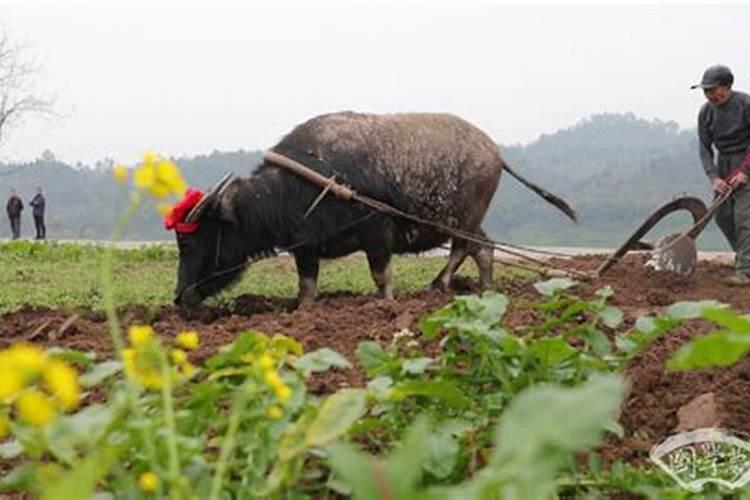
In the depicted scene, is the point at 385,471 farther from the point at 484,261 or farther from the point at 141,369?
the point at 484,261

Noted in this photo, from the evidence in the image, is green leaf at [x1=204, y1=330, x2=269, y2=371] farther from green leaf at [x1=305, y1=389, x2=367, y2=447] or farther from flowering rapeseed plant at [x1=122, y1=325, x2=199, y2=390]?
flowering rapeseed plant at [x1=122, y1=325, x2=199, y2=390]

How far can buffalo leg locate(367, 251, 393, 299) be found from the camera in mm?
8484

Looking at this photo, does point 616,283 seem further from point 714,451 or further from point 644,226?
point 714,451

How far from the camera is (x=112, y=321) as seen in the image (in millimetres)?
1430

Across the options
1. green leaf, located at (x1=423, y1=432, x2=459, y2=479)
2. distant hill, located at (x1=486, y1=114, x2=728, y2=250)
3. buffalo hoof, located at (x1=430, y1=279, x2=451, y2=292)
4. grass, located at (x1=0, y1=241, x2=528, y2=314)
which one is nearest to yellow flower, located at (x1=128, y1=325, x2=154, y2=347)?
green leaf, located at (x1=423, y1=432, x2=459, y2=479)

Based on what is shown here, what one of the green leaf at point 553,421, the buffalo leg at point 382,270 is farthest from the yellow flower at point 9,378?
the buffalo leg at point 382,270

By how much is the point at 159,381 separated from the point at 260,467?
1.63 feet

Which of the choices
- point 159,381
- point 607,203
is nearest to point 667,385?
point 159,381

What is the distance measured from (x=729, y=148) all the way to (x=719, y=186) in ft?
1.68

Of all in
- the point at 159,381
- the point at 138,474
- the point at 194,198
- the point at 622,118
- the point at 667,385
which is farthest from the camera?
the point at 622,118

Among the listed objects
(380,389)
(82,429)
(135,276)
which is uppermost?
(82,429)

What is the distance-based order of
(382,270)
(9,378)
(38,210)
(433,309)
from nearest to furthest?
(9,378)
(433,309)
(382,270)
(38,210)

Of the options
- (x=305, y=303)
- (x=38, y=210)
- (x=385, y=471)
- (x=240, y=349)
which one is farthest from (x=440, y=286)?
(x=38, y=210)

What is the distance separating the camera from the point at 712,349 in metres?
1.76
